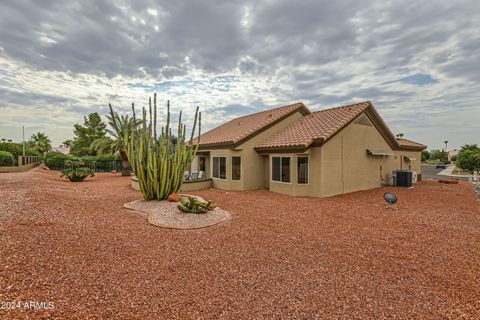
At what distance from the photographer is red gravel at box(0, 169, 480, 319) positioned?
11.3ft

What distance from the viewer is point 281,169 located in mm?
14398

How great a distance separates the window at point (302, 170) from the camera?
1345 cm

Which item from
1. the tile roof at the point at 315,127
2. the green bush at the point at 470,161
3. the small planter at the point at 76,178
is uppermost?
the tile roof at the point at 315,127

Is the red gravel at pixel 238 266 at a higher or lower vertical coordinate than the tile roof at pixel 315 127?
lower

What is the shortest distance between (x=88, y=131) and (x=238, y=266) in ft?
157

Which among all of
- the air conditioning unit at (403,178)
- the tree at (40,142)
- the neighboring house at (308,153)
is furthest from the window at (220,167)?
the tree at (40,142)

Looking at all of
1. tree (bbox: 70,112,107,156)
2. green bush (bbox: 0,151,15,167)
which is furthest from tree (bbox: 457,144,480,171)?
tree (bbox: 70,112,107,156)

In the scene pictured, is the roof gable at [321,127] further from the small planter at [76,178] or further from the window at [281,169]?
the small planter at [76,178]

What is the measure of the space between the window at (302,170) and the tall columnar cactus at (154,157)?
21.7 feet

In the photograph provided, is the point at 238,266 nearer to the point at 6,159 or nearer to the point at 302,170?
the point at 302,170

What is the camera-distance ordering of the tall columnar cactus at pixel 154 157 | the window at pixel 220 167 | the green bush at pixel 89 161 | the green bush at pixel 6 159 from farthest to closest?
the green bush at pixel 89 161 → the green bush at pixel 6 159 → the window at pixel 220 167 → the tall columnar cactus at pixel 154 157

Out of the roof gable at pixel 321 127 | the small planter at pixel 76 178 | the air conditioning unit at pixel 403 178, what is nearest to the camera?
the roof gable at pixel 321 127

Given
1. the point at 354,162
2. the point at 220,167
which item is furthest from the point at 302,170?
the point at 220,167

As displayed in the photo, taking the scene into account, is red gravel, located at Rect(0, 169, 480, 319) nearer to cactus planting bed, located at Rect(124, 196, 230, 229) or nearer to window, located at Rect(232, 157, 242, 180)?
cactus planting bed, located at Rect(124, 196, 230, 229)
